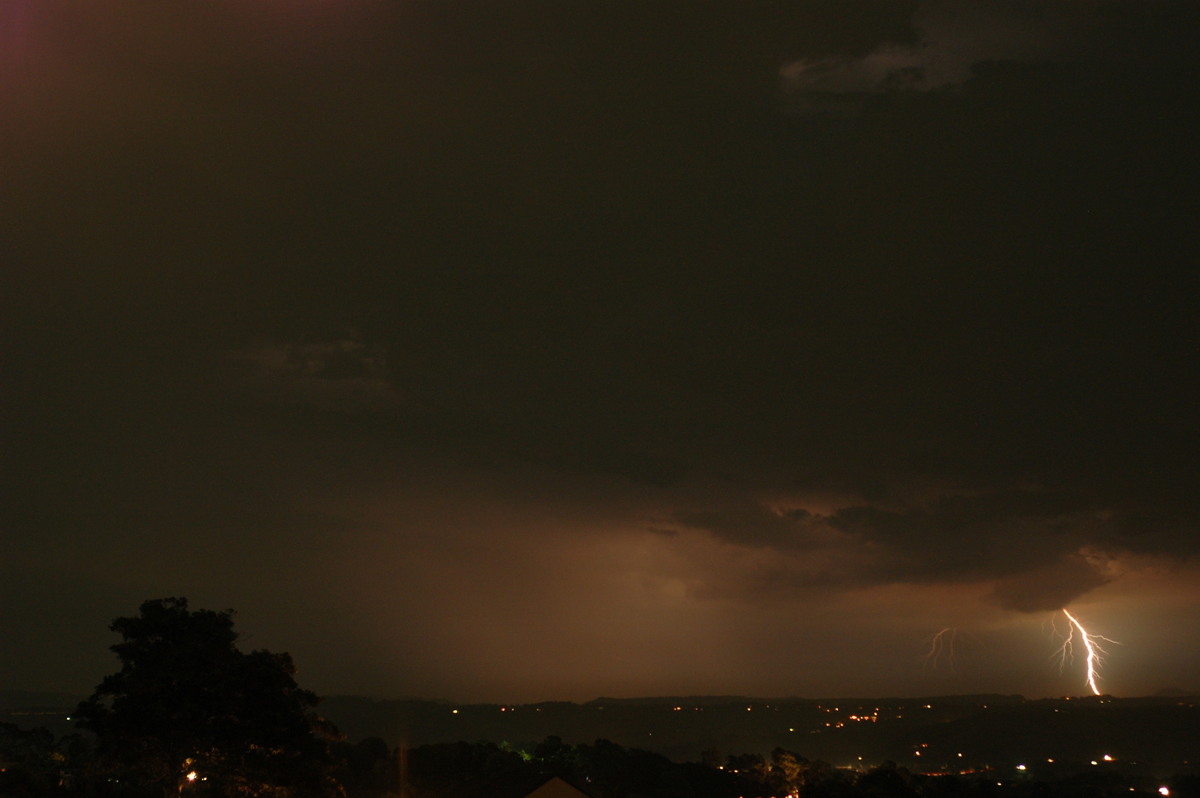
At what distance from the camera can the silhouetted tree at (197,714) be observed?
962 inches

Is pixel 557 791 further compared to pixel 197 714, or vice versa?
pixel 557 791

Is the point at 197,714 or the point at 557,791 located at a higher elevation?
the point at 197,714

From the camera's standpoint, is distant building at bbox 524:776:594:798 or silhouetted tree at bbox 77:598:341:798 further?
distant building at bbox 524:776:594:798

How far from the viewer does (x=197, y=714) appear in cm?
2458

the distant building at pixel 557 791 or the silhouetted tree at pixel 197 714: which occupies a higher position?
the silhouetted tree at pixel 197 714

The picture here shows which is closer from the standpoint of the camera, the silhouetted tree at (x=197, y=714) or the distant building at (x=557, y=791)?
the silhouetted tree at (x=197, y=714)

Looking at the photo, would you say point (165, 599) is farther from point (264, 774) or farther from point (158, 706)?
point (264, 774)

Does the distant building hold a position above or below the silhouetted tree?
below

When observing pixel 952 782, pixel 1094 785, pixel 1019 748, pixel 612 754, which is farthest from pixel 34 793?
pixel 1019 748

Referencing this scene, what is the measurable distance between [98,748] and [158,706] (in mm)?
2816

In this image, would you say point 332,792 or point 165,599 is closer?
point 165,599

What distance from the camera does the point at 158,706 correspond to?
24.1 metres

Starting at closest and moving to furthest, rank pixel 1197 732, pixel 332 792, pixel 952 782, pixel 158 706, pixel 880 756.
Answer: pixel 158 706 < pixel 332 792 < pixel 952 782 < pixel 1197 732 < pixel 880 756

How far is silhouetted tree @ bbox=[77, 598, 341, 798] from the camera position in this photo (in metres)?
24.4
